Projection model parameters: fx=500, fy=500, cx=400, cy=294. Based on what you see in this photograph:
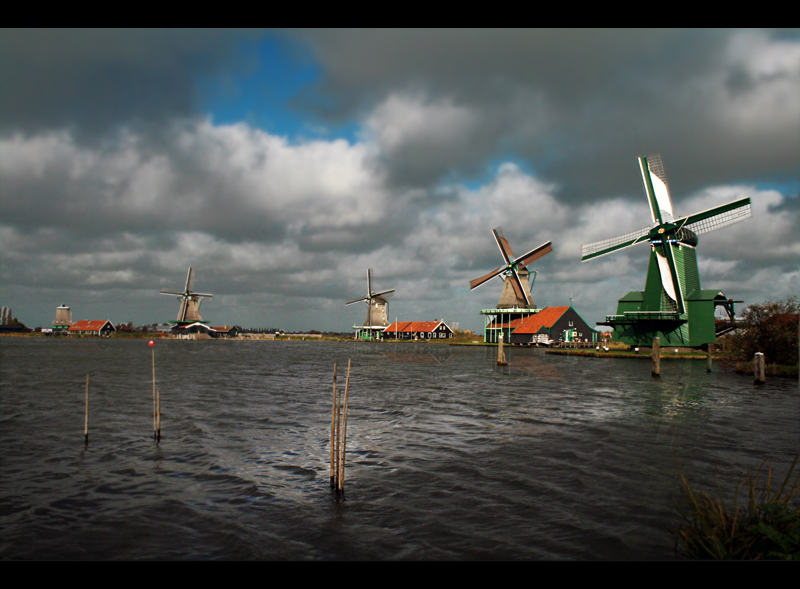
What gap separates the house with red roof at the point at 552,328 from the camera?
72.2 metres

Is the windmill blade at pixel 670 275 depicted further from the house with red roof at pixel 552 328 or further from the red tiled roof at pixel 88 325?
the red tiled roof at pixel 88 325

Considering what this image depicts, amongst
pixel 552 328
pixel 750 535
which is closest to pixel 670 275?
pixel 552 328

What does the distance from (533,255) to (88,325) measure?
118290 millimetres

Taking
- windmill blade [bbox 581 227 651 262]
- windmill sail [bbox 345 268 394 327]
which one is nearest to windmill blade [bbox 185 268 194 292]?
windmill sail [bbox 345 268 394 327]

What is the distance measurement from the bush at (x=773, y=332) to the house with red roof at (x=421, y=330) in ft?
239

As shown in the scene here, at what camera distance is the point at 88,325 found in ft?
436

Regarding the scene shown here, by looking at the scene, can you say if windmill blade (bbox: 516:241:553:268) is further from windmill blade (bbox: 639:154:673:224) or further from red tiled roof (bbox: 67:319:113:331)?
red tiled roof (bbox: 67:319:113:331)

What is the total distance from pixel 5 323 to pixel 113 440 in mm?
158280

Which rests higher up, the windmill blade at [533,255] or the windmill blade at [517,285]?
the windmill blade at [533,255]

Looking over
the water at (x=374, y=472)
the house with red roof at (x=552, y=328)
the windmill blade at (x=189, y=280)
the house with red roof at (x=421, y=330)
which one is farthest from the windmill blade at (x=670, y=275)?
the windmill blade at (x=189, y=280)

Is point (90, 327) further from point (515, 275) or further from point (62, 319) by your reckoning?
point (515, 275)
